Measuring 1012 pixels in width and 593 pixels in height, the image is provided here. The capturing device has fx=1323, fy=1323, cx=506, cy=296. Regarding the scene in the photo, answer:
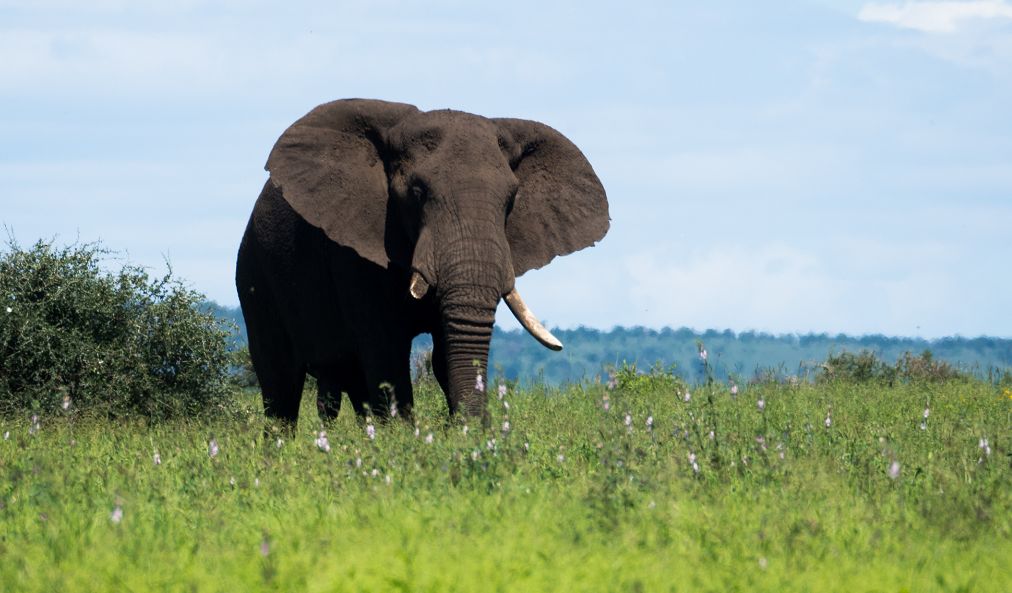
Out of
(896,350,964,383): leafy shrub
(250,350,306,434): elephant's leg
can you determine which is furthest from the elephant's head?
(896,350,964,383): leafy shrub

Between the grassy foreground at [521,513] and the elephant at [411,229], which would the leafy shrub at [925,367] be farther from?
the grassy foreground at [521,513]

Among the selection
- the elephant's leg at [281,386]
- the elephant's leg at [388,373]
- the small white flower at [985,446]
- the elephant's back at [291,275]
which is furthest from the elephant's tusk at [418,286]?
the small white flower at [985,446]

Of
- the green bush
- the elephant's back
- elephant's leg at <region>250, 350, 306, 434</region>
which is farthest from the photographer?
the green bush

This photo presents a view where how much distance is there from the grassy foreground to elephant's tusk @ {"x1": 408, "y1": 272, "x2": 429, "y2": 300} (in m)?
1.54

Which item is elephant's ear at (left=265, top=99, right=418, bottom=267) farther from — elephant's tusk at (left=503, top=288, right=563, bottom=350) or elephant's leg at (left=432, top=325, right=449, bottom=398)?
elephant's tusk at (left=503, top=288, right=563, bottom=350)

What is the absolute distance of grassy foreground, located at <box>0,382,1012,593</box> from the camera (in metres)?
5.75

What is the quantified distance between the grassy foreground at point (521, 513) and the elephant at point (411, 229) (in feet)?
4.98

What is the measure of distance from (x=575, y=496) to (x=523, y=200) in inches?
222

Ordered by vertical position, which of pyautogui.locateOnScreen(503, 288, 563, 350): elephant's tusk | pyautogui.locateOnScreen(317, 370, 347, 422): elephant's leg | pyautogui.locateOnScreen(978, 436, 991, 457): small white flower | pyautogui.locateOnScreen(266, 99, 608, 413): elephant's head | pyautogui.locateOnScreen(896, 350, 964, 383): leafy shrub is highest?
pyautogui.locateOnScreen(266, 99, 608, 413): elephant's head

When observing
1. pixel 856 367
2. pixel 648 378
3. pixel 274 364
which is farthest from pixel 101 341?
pixel 856 367

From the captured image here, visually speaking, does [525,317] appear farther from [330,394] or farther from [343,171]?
[330,394]

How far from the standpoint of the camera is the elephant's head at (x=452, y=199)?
1067cm

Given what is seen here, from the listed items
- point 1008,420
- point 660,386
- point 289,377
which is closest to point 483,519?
point 1008,420

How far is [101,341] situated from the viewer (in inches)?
730
